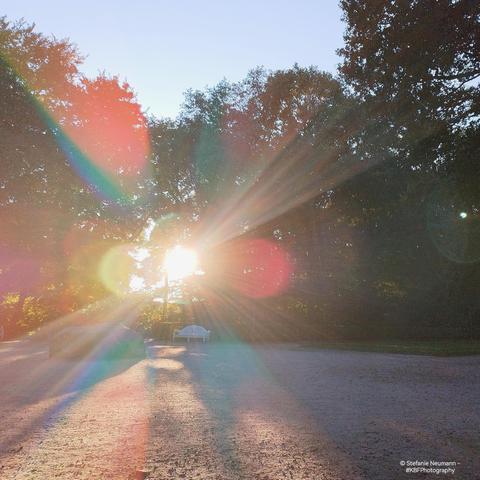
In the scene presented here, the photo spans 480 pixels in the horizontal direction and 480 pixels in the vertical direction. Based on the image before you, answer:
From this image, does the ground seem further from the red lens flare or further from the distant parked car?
the red lens flare

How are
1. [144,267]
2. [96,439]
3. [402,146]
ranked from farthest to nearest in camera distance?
1. [144,267]
2. [402,146]
3. [96,439]

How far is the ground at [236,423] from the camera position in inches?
209

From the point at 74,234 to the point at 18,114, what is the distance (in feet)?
21.7

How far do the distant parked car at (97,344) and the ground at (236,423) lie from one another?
4.06m

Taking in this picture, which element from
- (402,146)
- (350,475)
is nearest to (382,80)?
(402,146)

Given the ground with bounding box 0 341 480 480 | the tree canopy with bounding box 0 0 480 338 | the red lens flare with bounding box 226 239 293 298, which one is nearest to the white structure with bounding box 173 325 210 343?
the tree canopy with bounding box 0 0 480 338

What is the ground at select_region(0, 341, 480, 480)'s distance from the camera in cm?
532

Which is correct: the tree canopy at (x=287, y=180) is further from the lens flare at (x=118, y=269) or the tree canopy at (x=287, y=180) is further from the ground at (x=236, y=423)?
the ground at (x=236, y=423)

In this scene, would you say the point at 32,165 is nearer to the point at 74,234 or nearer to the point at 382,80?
the point at 74,234

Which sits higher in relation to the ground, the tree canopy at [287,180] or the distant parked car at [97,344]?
the tree canopy at [287,180]

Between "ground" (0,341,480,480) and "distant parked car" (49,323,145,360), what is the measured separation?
406 cm

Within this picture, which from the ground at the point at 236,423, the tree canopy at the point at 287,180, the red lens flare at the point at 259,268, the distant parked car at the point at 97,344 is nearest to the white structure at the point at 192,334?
the tree canopy at the point at 287,180

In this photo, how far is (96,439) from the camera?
6.47 metres

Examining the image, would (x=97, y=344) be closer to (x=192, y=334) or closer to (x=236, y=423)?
(x=192, y=334)
